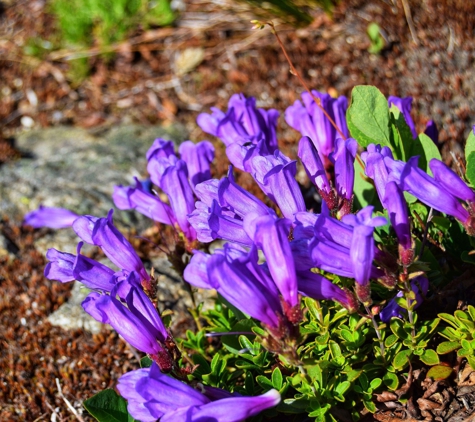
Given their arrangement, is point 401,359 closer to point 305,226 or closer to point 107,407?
point 305,226

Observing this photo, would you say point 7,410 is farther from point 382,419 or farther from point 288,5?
point 288,5

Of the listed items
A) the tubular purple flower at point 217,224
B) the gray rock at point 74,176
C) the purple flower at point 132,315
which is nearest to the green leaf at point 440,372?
the tubular purple flower at point 217,224

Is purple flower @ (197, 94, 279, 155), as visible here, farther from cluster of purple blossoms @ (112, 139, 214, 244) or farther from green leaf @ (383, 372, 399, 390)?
green leaf @ (383, 372, 399, 390)

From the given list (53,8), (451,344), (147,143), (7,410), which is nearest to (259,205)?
(451,344)

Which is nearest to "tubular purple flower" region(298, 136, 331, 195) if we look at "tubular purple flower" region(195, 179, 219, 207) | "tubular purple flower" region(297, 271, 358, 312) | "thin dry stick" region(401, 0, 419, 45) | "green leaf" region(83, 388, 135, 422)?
"tubular purple flower" region(195, 179, 219, 207)

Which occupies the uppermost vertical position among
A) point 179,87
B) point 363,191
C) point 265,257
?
point 265,257

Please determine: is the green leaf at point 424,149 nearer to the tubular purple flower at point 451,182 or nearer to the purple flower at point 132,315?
the tubular purple flower at point 451,182

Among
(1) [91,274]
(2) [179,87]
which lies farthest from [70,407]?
(2) [179,87]

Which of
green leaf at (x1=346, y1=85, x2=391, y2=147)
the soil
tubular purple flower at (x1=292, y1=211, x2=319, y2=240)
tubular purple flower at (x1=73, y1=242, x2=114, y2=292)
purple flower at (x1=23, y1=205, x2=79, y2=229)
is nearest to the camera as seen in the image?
tubular purple flower at (x1=292, y1=211, x2=319, y2=240)
